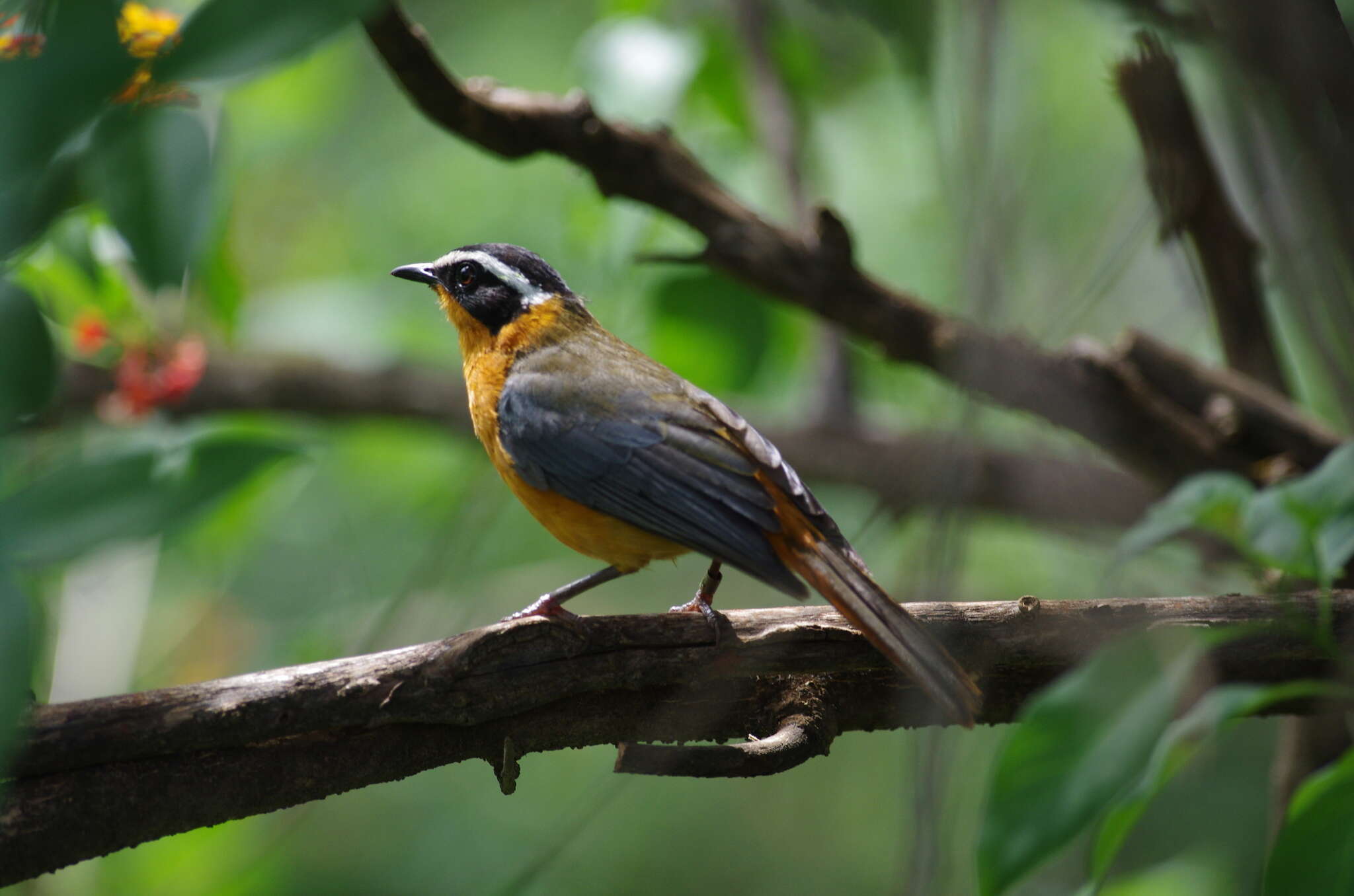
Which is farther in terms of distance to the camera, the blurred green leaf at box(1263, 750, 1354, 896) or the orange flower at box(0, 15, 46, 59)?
the blurred green leaf at box(1263, 750, 1354, 896)

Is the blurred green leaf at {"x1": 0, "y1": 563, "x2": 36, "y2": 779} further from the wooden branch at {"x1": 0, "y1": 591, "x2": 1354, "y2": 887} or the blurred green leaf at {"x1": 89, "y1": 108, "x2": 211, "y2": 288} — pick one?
the wooden branch at {"x1": 0, "y1": 591, "x2": 1354, "y2": 887}

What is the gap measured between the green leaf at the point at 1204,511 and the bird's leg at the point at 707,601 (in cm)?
110

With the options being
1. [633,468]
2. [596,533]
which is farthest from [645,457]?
[596,533]

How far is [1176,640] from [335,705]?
204cm

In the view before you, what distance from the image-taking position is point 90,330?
4.61 metres

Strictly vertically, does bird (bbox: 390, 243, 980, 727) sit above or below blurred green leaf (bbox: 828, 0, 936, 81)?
below

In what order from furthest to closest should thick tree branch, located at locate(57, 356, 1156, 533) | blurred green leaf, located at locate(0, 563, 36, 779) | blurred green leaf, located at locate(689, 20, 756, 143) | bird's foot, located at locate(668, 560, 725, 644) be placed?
thick tree branch, located at locate(57, 356, 1156, 533), blurred green leaf, located at locate(689, 20, 756, 143), bird's foot, located at locate(668, 560, 725, 644), blurred green leaf, located at locate(0, 563, 36, 779)

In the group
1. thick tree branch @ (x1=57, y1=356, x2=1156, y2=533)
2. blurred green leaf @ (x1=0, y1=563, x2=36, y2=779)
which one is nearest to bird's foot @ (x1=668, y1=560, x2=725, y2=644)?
blurred green leaf @ (x1=0, y1=563, x2=36, y2=779)

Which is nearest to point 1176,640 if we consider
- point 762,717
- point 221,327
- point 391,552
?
point 762,717

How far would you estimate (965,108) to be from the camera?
114 inches

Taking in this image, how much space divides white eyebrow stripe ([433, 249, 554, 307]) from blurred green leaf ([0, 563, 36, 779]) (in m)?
3.49

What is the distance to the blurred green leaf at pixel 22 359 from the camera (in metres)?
1.03

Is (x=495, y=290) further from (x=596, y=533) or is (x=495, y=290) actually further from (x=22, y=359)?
(x=22, y=359)

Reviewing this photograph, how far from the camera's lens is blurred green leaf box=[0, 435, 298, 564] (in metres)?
1.11
